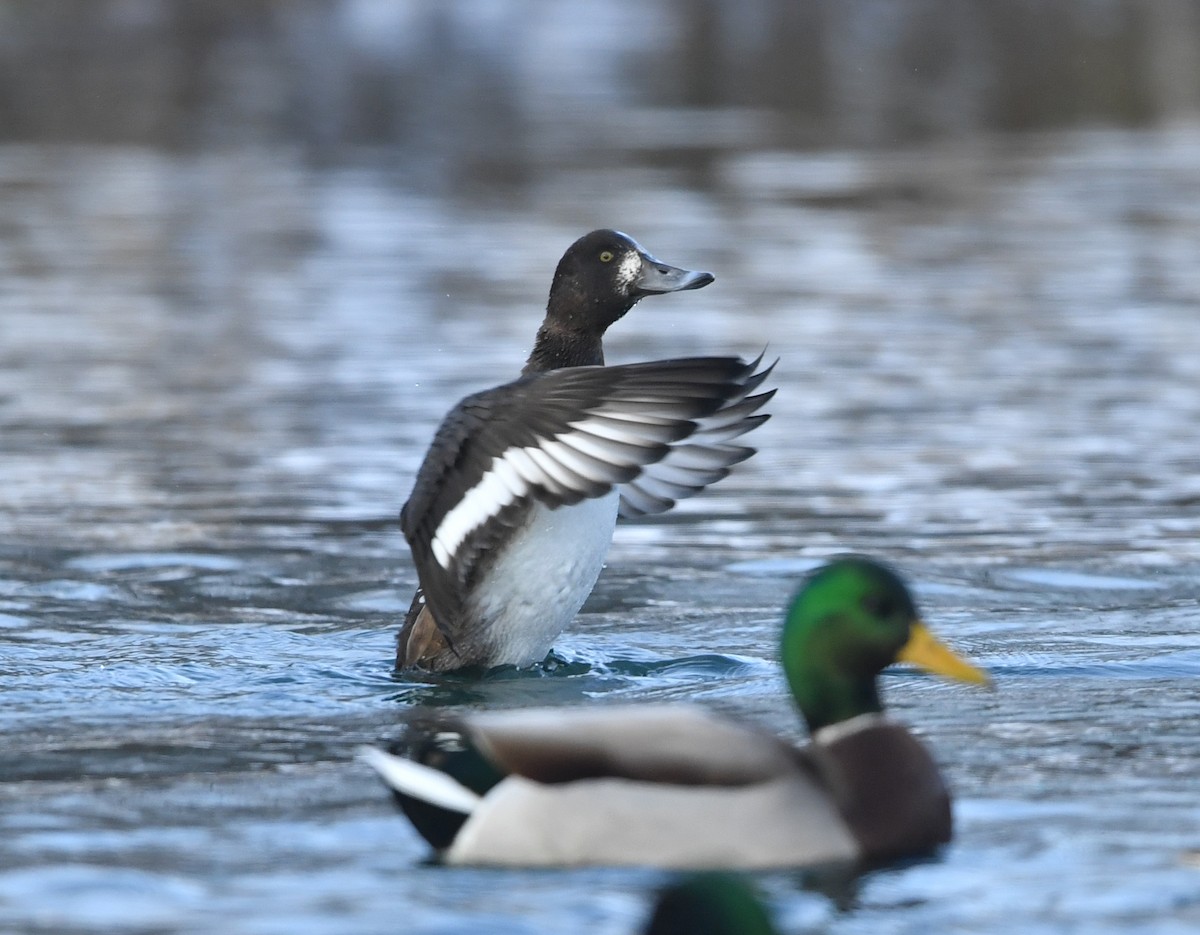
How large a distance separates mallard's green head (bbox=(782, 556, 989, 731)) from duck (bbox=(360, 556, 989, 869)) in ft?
0.63

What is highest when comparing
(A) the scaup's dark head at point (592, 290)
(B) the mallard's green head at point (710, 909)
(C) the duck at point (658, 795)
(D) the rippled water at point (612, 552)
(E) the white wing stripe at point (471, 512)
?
(A) the scaup's dark head at point (592, 290)

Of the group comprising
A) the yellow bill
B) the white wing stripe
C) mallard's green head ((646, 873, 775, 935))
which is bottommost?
mallard's green head ((646, 873, 775, 935))

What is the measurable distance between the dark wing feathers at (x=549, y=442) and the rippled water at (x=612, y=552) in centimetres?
54

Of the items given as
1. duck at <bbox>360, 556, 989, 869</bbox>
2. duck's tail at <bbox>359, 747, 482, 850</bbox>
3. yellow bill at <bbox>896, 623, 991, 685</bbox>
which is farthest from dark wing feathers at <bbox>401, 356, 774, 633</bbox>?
duck's tail at <bbox>359, 747, 482, 850</bbox>

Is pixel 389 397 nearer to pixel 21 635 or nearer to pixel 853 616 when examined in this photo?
pixel 21 635

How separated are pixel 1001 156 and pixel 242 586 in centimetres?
1976

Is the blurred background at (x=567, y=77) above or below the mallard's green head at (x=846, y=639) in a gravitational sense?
above

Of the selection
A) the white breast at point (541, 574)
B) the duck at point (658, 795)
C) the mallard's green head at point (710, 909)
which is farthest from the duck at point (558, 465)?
the mallard's green head at point (710, 909)

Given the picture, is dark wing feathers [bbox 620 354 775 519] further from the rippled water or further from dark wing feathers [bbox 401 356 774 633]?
the rippled water

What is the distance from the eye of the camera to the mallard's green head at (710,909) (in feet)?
16.1

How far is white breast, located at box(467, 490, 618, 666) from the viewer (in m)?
7.57

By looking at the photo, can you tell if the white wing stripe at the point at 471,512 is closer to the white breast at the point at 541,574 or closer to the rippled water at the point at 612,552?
the white breast at the point at 541,574

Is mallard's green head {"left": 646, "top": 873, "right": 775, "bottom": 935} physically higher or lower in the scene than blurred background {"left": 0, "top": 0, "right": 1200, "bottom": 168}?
lower

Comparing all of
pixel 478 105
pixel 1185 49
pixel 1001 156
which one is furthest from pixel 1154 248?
pixel 1185 49
